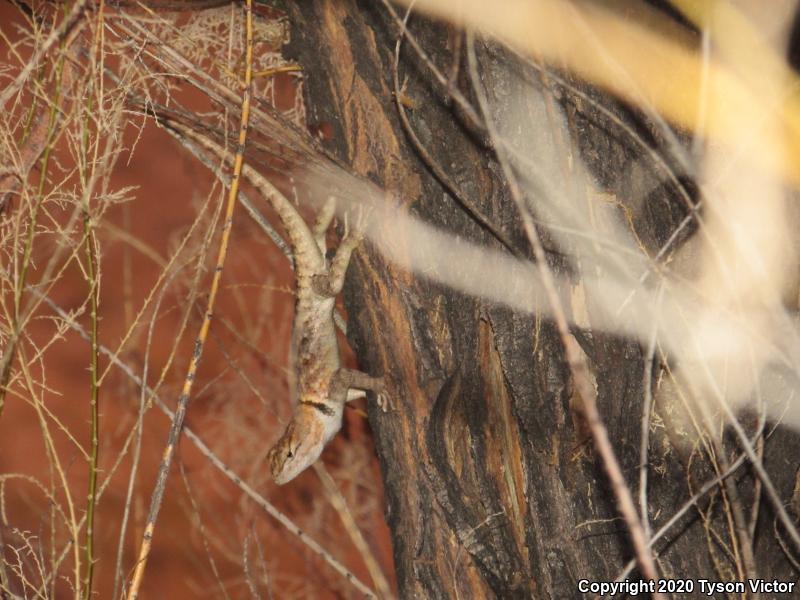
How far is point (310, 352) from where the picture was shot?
79.7 inches

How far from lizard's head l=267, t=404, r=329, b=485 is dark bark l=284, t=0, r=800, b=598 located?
43 cm

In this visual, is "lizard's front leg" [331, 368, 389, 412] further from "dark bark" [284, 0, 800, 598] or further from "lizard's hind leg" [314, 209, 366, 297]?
"lizard's hind leg" [314, 209, 366, 297]

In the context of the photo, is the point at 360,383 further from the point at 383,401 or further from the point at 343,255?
the point at 343,255

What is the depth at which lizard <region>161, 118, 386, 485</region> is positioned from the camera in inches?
73.5

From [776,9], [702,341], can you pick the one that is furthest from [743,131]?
[702,341]

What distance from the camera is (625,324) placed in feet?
3.96

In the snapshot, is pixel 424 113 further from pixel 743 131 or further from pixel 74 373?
pixel 74 373

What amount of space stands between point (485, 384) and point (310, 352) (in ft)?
2.67

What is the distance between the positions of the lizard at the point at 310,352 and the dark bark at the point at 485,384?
1.02 feet

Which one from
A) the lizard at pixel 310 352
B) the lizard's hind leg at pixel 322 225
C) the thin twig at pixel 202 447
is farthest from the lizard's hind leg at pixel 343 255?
the thin twig at pixel 202 447

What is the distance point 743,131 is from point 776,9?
20 cm

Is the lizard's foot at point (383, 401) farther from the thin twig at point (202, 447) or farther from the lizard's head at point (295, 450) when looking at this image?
the lizard's head at point (295, 450)

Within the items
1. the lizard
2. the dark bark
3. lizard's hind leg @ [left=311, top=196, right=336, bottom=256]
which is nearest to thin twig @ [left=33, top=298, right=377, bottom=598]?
the dark bark

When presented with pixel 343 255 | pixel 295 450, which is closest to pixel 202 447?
pixel 343 255
